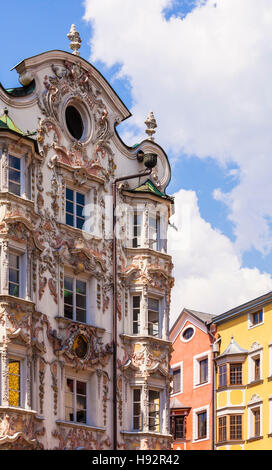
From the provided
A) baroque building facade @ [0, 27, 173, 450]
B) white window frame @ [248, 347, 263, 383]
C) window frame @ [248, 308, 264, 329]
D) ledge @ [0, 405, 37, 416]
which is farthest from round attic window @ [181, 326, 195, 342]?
ledge @ [0, 405, 37, 416]

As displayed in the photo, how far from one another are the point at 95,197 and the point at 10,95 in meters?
6.08

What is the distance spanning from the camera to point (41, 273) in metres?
→ 40.9

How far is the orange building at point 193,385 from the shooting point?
212 ft

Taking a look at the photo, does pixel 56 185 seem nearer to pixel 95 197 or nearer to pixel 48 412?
pixel 95 197

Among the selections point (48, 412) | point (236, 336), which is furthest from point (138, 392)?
point (236, 336)

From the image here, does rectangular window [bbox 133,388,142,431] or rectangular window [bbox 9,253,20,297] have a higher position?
rectangular window [bbox 9,253,20,297]

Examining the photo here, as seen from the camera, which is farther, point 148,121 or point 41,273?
point 148,121

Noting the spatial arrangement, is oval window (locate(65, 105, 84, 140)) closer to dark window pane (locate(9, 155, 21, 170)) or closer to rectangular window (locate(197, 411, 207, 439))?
dark window pane (locate(9, 155, 21, 170))

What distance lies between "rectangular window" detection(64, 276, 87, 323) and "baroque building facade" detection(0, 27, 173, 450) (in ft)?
0.17

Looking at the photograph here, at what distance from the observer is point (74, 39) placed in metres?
45.7

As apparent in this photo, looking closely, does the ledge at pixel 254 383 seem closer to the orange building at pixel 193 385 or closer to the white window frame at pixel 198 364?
the orange building at pixel 193 385

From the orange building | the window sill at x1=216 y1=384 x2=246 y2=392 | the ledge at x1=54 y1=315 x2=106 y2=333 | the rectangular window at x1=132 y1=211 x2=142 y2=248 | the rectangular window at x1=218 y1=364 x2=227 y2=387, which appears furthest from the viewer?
the orange building

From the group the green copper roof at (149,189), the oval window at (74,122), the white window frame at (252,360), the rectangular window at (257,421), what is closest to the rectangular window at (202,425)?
the rectangular window at (257,421)

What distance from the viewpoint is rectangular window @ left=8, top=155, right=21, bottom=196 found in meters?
40.4
